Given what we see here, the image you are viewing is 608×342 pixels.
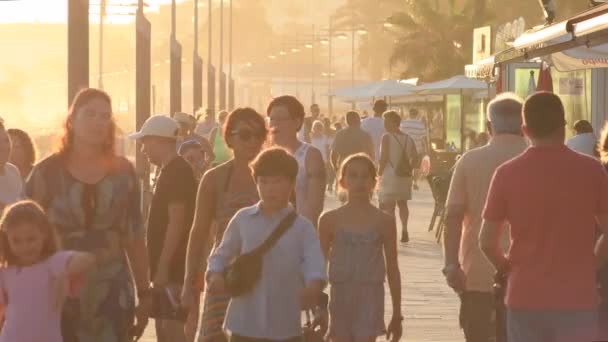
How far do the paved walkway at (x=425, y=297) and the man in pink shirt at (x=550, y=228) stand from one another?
230 inches

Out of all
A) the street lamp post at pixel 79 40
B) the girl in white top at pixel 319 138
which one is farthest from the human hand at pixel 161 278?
the girl in white top at pixel 319 138

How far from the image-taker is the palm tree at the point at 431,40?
2788 inches

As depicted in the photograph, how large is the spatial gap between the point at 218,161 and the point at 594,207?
1414cm

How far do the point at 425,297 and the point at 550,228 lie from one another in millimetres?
9428

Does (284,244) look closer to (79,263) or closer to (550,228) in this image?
(79,263)

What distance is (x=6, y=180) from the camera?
1046cm

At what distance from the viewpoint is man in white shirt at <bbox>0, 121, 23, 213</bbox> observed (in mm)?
10289

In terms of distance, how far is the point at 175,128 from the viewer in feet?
35.8

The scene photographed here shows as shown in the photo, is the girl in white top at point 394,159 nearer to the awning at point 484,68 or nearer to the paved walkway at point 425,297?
the paved walkway at point 425,297

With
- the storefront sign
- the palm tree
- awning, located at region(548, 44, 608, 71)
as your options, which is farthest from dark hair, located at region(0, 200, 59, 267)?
the palm tree

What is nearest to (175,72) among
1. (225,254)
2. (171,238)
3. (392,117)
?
(392,117)

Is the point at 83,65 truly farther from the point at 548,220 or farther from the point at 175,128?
the point at 548,220

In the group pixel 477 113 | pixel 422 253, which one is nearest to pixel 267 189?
pixel 422 253

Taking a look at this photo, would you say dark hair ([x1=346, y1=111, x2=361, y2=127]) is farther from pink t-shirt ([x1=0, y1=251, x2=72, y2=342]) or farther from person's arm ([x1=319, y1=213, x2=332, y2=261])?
pink t-shirt ([x1=0, y1=251, x2=72, y2=342])
